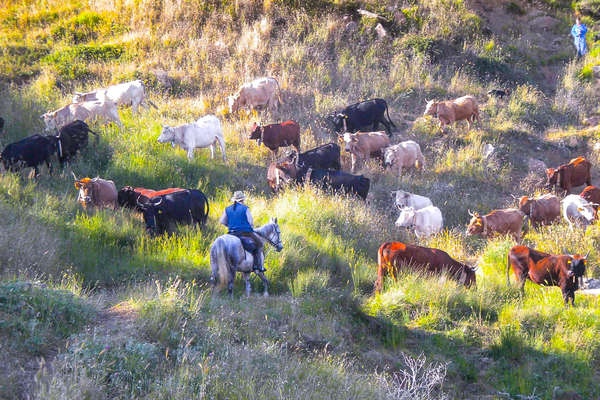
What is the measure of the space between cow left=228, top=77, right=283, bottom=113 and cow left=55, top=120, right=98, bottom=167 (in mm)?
5532

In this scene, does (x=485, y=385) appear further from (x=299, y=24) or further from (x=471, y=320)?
(x=299, y=24)

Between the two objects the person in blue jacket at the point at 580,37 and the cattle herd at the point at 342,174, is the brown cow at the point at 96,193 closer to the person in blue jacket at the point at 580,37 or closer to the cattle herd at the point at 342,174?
the cattle herd at the point at 342,174

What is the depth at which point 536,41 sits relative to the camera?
27219 millimetres

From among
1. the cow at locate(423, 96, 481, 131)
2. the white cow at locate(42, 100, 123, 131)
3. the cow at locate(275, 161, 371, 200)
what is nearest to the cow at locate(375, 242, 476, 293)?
the cow at locate(275, 161, 371, 200)

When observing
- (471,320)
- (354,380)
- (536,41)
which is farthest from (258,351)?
(536,41)

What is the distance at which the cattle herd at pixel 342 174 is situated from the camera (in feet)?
36.3

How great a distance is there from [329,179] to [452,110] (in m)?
6.75

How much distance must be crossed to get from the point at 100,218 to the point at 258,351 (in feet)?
20.5

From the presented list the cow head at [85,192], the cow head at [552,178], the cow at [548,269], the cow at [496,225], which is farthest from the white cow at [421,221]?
the cow head at [85,192]

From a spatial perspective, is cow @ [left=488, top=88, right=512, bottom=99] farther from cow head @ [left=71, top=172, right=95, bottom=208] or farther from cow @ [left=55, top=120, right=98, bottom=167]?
cow head @ [left=71, top=172, right=95, bottom=208]

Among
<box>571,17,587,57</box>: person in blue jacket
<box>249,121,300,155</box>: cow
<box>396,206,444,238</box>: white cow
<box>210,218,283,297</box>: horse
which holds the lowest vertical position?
<box>396,206,444,238</box>: white cow

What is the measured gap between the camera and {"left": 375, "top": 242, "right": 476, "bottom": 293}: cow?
10.9 metres

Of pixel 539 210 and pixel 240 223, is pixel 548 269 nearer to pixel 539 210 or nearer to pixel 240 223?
pixel 539 210

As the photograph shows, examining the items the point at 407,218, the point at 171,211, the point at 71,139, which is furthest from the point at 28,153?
the point at 407,218
